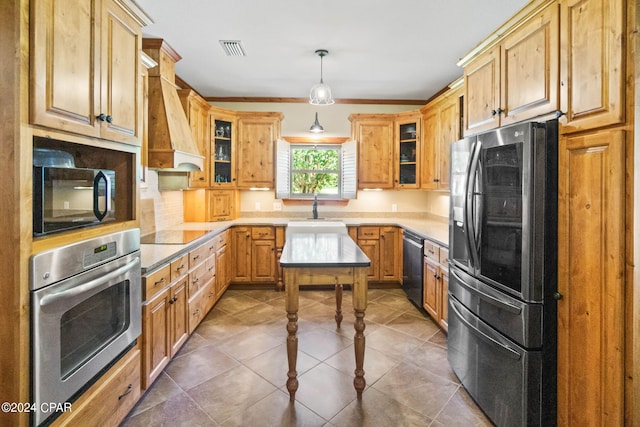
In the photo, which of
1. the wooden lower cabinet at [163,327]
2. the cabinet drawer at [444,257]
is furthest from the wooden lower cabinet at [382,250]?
the wooden lower cabinet at [163,327]

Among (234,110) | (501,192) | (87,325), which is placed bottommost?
(87,325)

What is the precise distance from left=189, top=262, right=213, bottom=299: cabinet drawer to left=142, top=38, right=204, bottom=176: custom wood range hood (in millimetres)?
989

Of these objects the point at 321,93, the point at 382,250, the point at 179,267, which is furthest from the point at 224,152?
the point at 382,250

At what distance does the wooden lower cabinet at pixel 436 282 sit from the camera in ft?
10.1

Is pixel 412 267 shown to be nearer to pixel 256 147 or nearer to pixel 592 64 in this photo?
pixel 256 147

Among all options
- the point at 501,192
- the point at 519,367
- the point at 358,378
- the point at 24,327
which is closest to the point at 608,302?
the point at 519,367

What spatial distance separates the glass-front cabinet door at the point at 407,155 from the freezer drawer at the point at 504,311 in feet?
8.45

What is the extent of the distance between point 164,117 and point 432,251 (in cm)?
289

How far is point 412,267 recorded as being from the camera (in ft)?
13.1

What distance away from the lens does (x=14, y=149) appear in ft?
3.95

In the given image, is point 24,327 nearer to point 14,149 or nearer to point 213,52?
point 14,149

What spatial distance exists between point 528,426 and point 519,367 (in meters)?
0.29

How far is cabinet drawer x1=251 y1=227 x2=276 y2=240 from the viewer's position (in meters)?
4.52

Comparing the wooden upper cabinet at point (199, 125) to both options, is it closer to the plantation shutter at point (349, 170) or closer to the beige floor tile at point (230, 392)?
the plantation shutter at point (349, 170)
